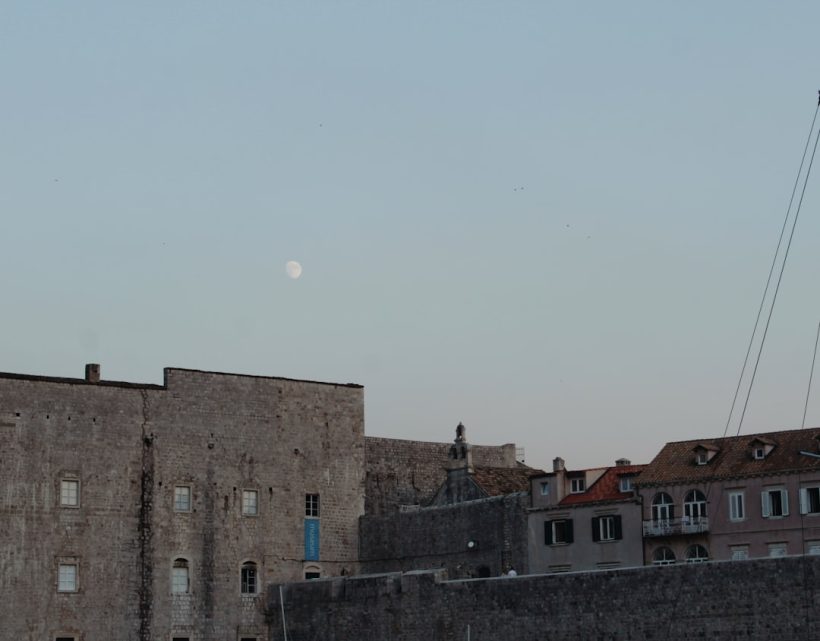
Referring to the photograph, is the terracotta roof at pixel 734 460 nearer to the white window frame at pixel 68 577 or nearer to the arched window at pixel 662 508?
the arched window at pixel 662 508

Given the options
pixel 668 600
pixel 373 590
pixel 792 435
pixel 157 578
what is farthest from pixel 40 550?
pixel 792 435

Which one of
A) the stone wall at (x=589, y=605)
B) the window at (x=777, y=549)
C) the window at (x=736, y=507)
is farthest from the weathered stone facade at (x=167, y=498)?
the window at (x=777, y=549)

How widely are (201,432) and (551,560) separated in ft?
51.4

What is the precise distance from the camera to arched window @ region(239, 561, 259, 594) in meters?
68.4

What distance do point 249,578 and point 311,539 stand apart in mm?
3498

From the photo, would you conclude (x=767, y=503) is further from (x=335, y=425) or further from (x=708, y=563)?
(x=335, y=425)

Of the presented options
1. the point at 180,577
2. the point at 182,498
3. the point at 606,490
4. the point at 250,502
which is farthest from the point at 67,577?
the point at 606,490

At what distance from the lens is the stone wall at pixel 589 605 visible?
49031 millimetres

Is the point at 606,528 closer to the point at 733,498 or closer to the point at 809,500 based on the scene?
the point at 733,498

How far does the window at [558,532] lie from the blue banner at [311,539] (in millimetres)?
10701

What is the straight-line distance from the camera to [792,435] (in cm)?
6266

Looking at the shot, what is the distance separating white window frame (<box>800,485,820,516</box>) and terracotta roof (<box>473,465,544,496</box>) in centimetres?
1470

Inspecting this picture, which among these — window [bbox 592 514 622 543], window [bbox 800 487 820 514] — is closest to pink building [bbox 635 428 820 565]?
window [bbox 800 487 820 514]

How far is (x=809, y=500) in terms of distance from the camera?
196 ft
